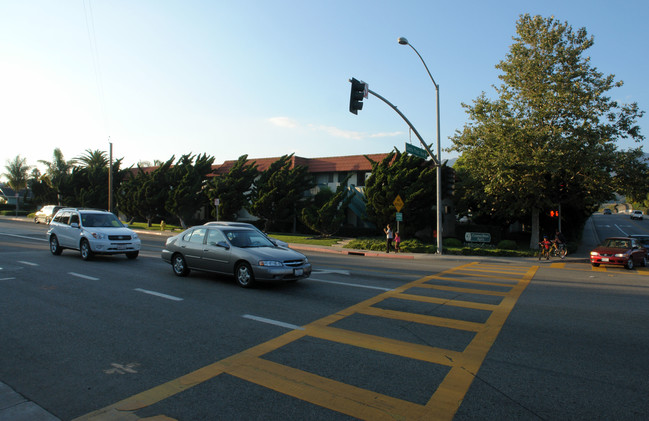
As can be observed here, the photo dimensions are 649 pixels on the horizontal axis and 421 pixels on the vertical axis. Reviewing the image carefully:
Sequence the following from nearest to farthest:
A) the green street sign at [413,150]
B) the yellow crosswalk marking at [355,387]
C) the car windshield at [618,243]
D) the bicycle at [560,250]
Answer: the yellow crosswalk marking at [355,387]
the car windshield at [618,243]
the green street sign at [413,150]
the bicycle at [560,250]

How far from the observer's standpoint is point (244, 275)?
387 inches

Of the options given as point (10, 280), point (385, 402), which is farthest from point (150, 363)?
point (10, 280)

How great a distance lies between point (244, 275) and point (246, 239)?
1.21 m

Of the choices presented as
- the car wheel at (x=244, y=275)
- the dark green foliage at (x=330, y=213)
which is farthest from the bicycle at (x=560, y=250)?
the car wheel at (x=244, y=275)

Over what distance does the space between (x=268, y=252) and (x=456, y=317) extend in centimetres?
466

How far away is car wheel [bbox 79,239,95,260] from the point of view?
14.3m

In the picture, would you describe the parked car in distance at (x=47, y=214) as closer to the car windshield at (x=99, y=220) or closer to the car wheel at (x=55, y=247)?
the car wheel at (x=55, y=247)

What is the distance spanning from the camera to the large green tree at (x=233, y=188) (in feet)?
115

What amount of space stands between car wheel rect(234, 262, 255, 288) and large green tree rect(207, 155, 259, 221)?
25.1 meters

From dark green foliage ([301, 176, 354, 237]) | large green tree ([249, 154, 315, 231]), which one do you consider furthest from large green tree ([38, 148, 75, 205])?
dark green foliage ([301, 176, 354, 237])

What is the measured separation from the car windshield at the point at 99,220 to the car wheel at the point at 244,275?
8.18 meters

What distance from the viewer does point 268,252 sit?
32.6 ft

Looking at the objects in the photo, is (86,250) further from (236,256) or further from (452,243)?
(452,243)

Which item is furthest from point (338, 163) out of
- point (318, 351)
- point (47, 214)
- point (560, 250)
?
point (318, 351)
